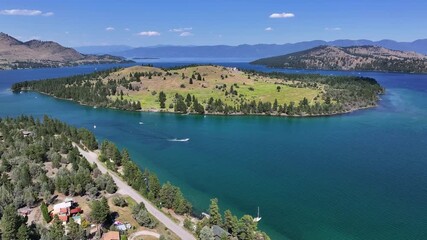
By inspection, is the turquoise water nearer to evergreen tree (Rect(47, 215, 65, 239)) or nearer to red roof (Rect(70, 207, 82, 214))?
red roof (Rect(70, 207, 82, 214))

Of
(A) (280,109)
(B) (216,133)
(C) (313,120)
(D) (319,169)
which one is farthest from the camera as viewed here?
(A) (280,109)

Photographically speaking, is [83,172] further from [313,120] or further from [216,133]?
[313,120]

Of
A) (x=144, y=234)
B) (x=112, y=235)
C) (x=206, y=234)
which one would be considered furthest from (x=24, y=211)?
(x=206, y=234)

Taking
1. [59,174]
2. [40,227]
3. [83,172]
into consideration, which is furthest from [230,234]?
[59,174]

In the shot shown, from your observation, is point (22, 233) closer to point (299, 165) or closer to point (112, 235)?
point (112, 235)

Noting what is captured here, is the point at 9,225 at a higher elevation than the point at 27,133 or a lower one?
lower

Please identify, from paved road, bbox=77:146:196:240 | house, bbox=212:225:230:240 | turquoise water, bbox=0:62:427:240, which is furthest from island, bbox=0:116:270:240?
turquoise water, bbox=0:62:427:240
